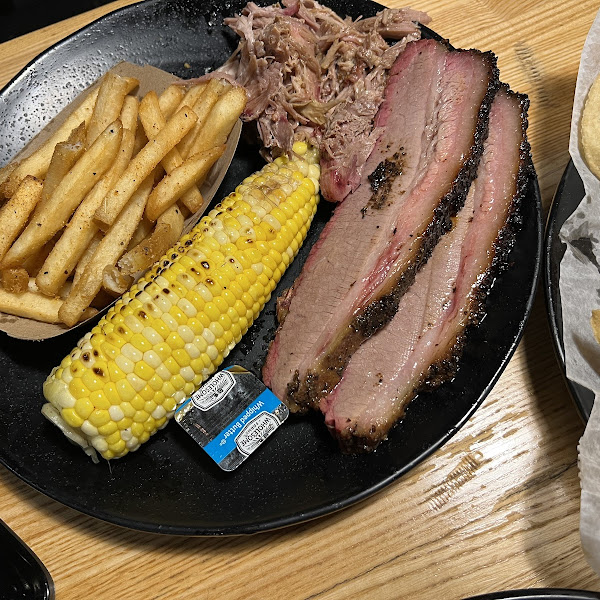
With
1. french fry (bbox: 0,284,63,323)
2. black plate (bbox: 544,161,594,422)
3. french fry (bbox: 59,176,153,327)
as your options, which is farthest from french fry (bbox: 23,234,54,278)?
black plate (bbox: 544,161,594,422)

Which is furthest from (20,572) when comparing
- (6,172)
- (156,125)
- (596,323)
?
(596,323)

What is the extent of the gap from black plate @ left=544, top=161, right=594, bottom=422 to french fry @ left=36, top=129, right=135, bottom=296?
5.59ft

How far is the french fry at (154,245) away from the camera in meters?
2.25

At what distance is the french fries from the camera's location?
7.25ft

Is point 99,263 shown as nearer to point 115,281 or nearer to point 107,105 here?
point 115,281

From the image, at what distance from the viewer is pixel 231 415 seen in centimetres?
213

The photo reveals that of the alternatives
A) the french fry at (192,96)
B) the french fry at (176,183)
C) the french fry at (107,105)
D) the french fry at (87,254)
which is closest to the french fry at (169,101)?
the french fry at (192,96)

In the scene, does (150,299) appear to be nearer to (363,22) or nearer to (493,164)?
(493,164)

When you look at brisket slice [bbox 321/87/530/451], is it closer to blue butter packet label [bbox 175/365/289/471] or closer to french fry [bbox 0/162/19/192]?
blue butter packet label [bbox 175/365/289/471]

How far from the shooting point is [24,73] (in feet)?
9.23

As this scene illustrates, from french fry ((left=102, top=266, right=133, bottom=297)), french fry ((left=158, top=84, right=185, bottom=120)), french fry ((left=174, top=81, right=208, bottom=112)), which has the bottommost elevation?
french fry ((left=102, top=266, right=133, bottom=297))

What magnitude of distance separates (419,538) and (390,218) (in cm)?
122

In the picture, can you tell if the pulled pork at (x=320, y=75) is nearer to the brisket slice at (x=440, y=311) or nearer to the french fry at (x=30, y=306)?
the brisket slice at (x=440, y=311)

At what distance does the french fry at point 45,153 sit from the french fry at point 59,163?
11 cm
